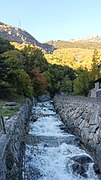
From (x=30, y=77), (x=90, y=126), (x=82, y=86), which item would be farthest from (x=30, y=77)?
(x=90, y=126)

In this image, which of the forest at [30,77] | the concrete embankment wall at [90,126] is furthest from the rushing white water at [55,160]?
Answer: the forest at [30,77]

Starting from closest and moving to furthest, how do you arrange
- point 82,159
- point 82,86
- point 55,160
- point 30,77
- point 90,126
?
1. point 82,159
2. point 55,160
3. point 90,126
4. point 30,77
5. point 82,86

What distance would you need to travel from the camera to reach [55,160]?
61.3ft

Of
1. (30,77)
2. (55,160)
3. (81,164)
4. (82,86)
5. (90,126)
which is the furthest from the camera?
(82,86)

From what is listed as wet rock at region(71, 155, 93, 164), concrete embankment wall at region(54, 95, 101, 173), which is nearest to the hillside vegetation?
concrete embankment wall at region(54, 95, 101, 173)

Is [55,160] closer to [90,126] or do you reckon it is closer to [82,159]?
[82,159]

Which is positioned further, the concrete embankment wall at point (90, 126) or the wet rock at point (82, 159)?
the concrete embankment wall at point (90, 126)

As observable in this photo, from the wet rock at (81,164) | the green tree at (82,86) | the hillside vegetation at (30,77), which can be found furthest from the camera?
the green tree at (82,86)

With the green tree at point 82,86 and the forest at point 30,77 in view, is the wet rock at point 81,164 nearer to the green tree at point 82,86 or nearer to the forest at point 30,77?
the forest at point 30,77

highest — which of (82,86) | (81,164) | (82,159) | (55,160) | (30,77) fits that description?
(82,159)

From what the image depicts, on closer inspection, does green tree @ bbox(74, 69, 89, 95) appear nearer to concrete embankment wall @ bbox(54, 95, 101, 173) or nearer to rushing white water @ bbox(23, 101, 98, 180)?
concrete embankment wall @ bbox(54, 95, 101, 173)

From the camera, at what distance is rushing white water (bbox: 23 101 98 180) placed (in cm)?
1642

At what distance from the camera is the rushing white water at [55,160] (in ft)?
53.9

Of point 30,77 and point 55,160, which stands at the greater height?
point 55,160
